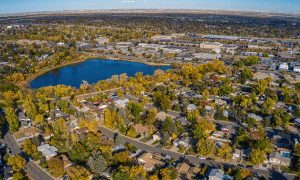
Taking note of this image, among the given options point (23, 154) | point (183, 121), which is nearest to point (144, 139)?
point (183, 121)

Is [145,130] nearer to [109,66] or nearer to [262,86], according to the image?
[262,86]

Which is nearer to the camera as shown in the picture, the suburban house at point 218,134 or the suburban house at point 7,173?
the suburban house at point 7,173

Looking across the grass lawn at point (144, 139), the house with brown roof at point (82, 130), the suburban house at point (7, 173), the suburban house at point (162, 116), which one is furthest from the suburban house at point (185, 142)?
the suburban house at point (7, 173)

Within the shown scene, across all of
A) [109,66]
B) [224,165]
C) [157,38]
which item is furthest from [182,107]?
[157,38]

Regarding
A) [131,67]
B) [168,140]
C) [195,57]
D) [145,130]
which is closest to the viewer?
[168,140]

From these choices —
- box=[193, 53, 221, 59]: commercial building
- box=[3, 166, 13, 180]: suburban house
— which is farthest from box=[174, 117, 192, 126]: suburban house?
box=[193, 53, 221, 59]: commercial building

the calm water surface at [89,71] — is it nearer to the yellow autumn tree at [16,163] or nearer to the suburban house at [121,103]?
the suburban house at [121,103]
